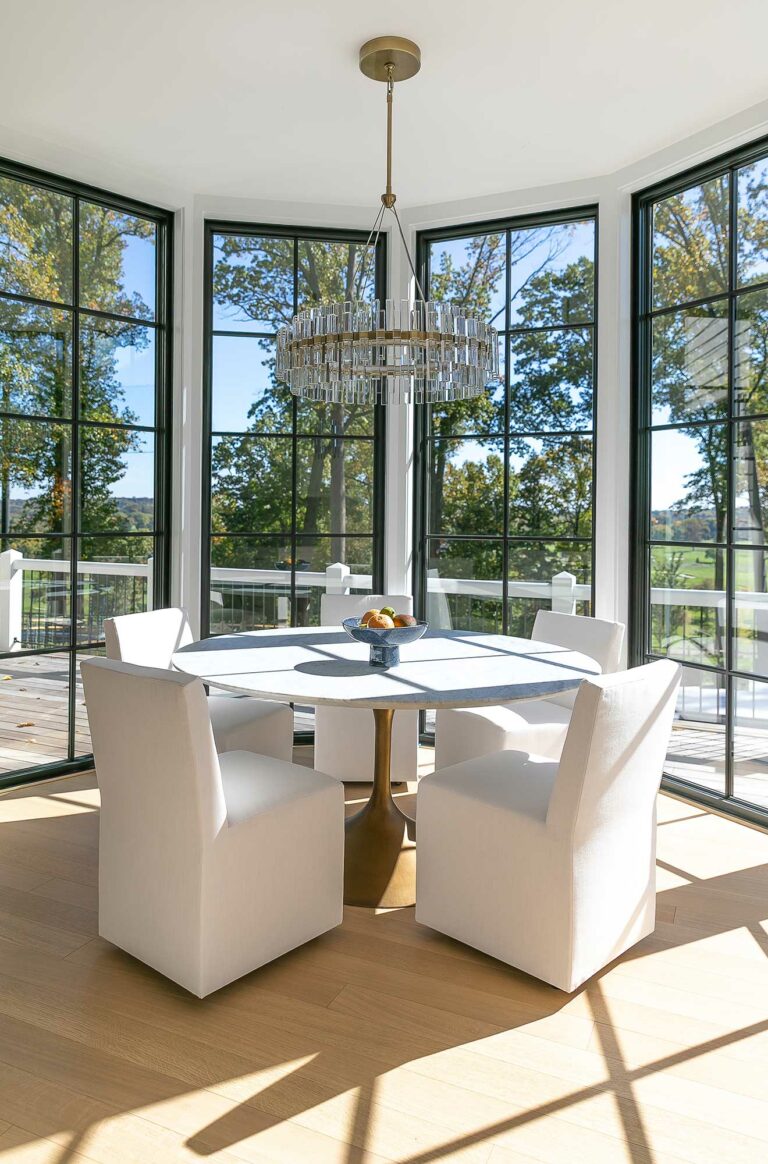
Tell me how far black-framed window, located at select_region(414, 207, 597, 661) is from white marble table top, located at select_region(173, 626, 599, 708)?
938mm

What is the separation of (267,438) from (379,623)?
1.94 meters

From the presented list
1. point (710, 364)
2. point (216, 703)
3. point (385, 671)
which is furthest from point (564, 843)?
point (710, 364)

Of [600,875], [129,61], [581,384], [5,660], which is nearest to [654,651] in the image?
[581,384]

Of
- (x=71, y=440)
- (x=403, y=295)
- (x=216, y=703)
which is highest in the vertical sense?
(x=403, y=295)

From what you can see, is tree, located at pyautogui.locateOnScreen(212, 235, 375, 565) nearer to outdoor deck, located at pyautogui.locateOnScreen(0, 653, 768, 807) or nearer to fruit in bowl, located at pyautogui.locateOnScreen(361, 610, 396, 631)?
outdoor deck, located at pyautogui.locateOnScreen(0, 653, 768, 807)

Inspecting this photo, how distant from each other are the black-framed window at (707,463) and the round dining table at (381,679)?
93 centimetres

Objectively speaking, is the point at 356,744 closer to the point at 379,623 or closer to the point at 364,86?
the point at 379,623

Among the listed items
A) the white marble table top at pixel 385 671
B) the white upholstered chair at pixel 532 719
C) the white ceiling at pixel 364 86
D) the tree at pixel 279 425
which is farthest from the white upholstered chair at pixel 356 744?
the white ceiling at pixel 364 86

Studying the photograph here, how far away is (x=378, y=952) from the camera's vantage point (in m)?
2.36

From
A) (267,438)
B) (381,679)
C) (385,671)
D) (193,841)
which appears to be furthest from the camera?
(267,438)

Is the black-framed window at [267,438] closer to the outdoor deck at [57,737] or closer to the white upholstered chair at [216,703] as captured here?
the outdoor deck at [57,737]

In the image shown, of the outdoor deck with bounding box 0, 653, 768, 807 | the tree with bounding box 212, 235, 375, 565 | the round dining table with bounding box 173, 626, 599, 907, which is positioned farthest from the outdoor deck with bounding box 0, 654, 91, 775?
the round dining table with bounding box 173, 626, 599, 907

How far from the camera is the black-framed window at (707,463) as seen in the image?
132 inches

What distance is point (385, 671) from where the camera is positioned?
8.67 feet
